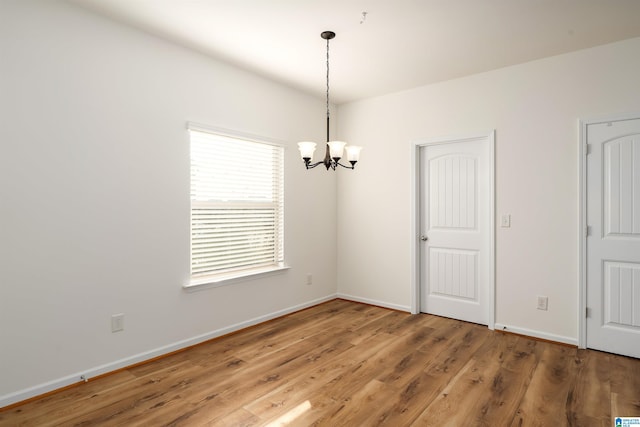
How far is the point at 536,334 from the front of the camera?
3525mm

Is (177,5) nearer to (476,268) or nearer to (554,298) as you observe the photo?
(476,268)

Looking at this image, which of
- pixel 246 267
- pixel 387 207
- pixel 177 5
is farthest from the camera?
pixel 387 207

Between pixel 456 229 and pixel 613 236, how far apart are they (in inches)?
55.0

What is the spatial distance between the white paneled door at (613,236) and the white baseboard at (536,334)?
15 centimetres

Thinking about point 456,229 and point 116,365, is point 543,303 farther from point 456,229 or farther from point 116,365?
point 116,365

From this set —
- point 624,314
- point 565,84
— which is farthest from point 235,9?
point 624,314

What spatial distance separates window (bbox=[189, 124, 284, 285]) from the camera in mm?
3398

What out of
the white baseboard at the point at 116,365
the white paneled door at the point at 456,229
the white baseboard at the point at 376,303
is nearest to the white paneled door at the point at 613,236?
the white paneled door at the point at 456,229

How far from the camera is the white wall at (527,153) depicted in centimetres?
325

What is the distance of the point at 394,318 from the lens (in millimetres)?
4176

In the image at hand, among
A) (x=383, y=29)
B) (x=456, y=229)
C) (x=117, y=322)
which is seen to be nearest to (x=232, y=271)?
(x=117, y=322)

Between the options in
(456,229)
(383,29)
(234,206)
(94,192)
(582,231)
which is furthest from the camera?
(456,229)

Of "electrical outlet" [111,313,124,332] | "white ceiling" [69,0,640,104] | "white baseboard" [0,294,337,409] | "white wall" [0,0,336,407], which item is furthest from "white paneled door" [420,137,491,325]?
"electrical outlet" [111,313,124,332]

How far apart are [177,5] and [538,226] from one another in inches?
146
